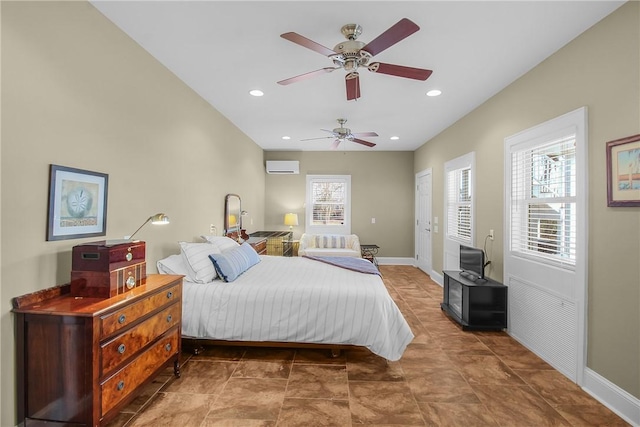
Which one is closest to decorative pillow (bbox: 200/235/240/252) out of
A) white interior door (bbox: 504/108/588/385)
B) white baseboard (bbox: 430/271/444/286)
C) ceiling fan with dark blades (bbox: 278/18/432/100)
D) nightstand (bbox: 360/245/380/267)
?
ceiling fan with dark blades (bbox: 278/18/432/100)

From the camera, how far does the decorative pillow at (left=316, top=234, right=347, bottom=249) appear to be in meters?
6.35

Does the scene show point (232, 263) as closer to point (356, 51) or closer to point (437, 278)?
point (356, 51)

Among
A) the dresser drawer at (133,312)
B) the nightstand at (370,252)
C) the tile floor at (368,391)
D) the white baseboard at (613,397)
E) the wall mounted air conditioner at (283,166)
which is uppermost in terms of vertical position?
the wall mounted air conditioner at (283,166)

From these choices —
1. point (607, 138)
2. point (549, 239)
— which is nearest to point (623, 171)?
point (607, 138)

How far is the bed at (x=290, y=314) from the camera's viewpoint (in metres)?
2.51

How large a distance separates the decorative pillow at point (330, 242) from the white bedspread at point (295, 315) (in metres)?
3.65

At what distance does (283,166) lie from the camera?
685cm

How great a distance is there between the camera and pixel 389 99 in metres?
3.72

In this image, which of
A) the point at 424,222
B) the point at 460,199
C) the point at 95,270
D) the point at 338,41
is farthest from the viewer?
the point at 424,222

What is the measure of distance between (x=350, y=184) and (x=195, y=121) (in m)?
4.17

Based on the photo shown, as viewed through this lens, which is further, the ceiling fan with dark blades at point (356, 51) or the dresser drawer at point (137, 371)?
the ceiling fan with dark blades at point (356, 51)

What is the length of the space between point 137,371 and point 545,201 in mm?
3616

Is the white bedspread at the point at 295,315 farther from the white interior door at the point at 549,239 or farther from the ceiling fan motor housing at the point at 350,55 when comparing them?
the ceiling fan motor housing at the point at 350,55

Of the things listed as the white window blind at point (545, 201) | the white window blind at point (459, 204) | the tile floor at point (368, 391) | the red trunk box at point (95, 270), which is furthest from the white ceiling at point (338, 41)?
the tile floor at point (368, 391)
